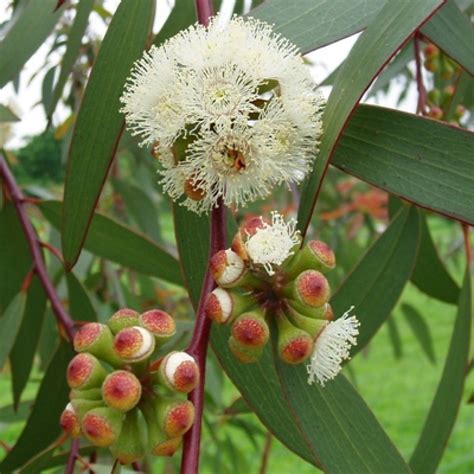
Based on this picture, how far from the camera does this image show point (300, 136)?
70cm

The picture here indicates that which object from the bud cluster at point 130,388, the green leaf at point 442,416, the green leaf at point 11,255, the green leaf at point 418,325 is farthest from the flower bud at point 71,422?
the green leaf at point 418,325

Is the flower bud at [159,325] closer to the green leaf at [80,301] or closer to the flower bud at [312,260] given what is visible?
the flower bud at [312,260]

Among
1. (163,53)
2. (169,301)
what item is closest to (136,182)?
(169,301)

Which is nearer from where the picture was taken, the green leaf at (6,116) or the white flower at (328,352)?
the white flower at (328,352)

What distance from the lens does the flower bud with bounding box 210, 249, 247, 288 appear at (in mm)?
600

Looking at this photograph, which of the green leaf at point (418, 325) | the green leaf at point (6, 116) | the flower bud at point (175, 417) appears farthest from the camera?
the green leaf at point (418, 325)

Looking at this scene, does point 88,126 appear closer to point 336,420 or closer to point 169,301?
point 336,420

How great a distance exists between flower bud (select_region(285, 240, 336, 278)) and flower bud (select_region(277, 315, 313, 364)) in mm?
36

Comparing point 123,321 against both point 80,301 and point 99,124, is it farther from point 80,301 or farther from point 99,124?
point 80,301

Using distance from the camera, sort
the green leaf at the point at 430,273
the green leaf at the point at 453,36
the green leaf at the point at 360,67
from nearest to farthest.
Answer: the green leaf at the point at 360,67 < the green leaf at the point at 453,36 < the green leaf at the point at 430,273

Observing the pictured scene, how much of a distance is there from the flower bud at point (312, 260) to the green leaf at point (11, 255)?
728 mm

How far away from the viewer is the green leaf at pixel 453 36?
3.12ft

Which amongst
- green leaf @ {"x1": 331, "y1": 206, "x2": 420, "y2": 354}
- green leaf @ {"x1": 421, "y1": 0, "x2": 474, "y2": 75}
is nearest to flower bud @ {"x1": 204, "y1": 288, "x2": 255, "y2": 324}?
green leaf @ {"x1": 331, "y1": 206, "x2": 420, "y2": 354}

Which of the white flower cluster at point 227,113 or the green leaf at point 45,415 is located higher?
the white flower cluster at point 227,113
